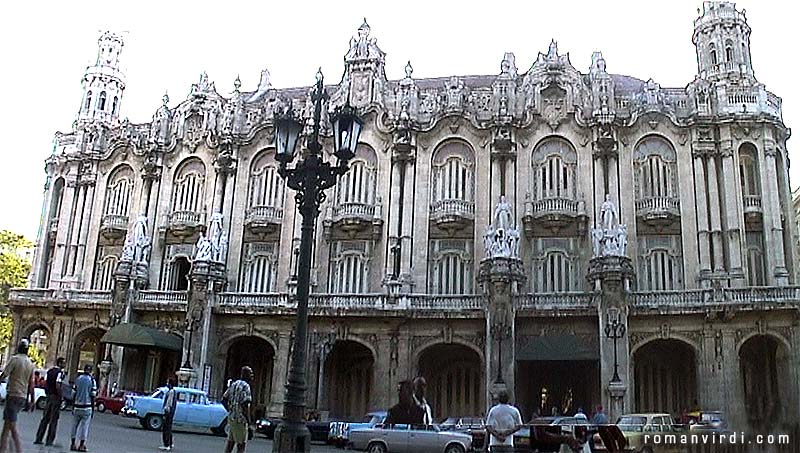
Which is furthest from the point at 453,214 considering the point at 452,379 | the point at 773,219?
the point at 773,219

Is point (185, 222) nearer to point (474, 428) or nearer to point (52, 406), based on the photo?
point (474, 428)

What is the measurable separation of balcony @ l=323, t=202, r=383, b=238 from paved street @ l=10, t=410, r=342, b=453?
12.6 m

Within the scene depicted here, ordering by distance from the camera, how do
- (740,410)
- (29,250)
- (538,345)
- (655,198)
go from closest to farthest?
1. (740,410)
2. (538,345)
3. (655,198)
4. (29,250)

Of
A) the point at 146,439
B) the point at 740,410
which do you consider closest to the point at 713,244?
the point at 740,410

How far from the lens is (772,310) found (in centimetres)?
3141

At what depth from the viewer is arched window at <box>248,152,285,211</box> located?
134 ft

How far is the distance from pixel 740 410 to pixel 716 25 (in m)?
19.8

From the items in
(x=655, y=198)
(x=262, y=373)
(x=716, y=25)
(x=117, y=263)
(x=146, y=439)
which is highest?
(x=716, y=25)

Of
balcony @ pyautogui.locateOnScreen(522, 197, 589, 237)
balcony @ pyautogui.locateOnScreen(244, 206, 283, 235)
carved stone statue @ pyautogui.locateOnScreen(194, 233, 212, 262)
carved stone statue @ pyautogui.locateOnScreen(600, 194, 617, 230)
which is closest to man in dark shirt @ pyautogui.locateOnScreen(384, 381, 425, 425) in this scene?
carved stone statue @ pyautogui.locateOnScreen(600, 194, 617, 230)

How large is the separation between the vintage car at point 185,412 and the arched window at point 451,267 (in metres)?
13.2

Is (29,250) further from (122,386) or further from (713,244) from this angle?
(713,244)

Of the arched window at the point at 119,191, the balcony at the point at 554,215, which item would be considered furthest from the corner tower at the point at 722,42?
the arched window at the point at 119,191

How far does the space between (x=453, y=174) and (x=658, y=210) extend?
1020 centimetres

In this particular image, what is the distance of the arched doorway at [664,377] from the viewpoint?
3381 centimetres
